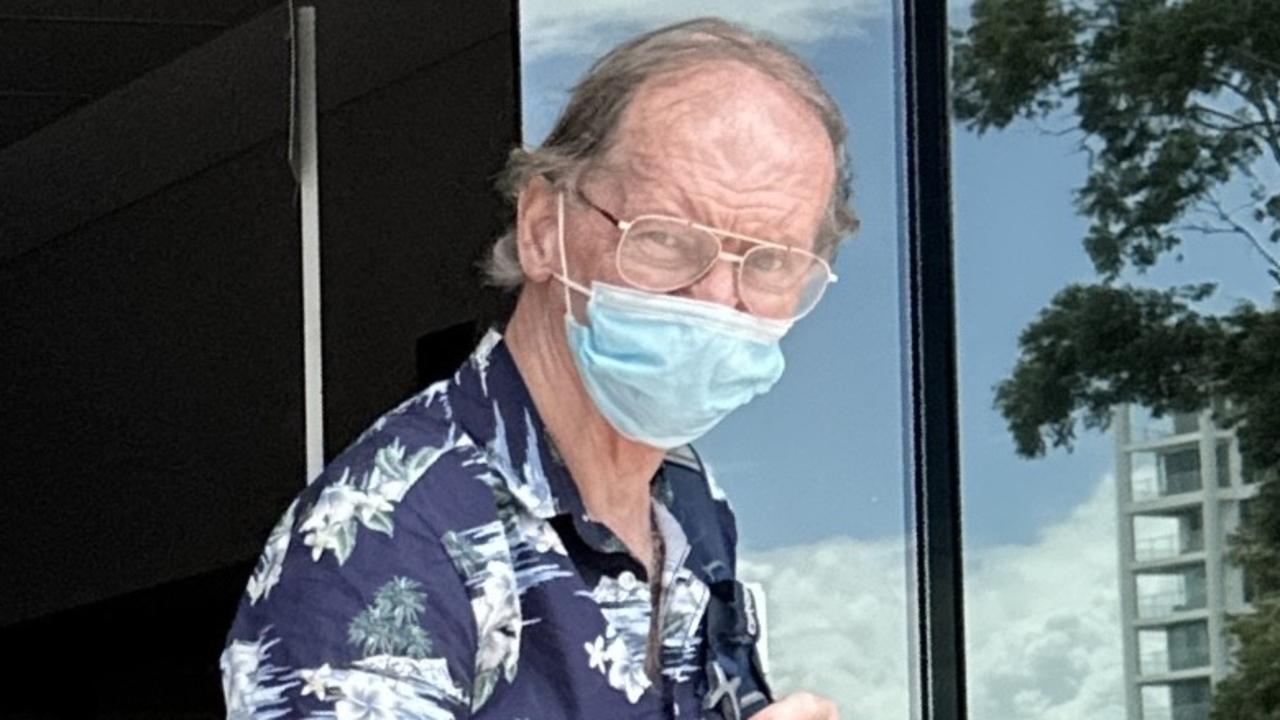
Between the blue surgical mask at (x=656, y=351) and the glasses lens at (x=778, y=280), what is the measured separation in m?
0.01

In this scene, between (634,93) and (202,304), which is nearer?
(634,93)

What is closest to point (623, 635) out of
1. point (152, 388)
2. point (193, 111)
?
point (193, 111)

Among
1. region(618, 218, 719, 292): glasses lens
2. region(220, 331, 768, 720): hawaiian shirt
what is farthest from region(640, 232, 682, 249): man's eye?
region(220, 331, 768, 720): hawaiian shirt

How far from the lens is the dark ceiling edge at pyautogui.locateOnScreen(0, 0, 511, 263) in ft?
15.4

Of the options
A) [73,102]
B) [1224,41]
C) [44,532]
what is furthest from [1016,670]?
[44,532]

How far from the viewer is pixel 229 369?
5723 mm

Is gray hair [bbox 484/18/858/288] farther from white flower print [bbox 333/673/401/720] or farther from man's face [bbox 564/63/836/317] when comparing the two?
white flower print [bbox 333/673/401/720]

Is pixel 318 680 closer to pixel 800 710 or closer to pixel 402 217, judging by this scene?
pixel 800 710

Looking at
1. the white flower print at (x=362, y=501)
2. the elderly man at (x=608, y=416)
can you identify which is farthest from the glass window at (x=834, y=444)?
the white flower print at (x=362, y=501)

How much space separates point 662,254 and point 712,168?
0.22 feet

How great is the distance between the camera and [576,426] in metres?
1.60

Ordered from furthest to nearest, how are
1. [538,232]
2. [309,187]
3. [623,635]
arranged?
[309,187] → [538,232] → [623,635]

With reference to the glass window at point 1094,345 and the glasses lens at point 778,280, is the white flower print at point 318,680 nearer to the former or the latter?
the glasses lens at point 778,280

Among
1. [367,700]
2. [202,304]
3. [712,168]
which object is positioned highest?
[202,304]
